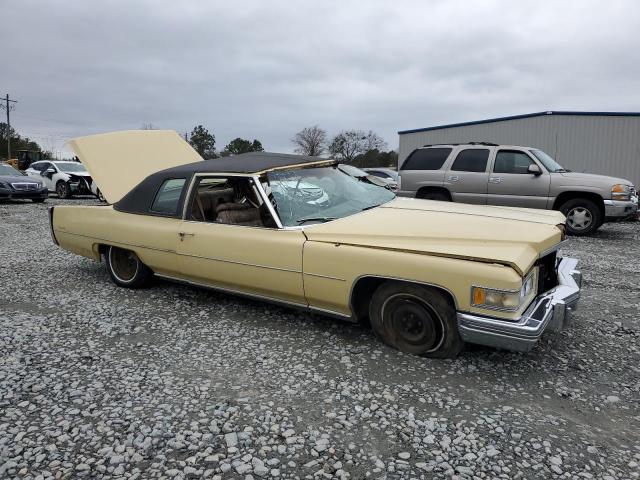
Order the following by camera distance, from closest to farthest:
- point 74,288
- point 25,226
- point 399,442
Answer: point 399,442 < point 74,288 < point 25,226

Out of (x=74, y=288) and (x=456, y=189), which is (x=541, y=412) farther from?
(x=456, y=189)

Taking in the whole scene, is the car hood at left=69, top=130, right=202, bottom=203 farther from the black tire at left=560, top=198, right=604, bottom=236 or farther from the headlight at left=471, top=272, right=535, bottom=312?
the black tire at left=560, top=198, right=604, bottom=236

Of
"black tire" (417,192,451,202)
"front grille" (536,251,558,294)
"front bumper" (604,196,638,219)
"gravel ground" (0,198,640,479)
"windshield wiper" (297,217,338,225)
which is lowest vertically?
"gravel ground" (0,198,640,479)

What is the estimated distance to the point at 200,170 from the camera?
4.48 metres

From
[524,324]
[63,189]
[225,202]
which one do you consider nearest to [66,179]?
[63,189]

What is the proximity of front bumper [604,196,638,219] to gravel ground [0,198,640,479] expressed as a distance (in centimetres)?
497

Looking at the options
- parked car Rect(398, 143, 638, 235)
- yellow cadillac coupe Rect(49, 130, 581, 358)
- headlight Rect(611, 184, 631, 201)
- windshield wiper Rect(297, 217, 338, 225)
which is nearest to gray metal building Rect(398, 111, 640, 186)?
parked car Rect(398, 143, 638, 235)

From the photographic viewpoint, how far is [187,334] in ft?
12.8

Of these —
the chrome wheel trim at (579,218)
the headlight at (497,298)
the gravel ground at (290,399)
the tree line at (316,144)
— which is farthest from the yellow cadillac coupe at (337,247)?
the tree line at (316,144)

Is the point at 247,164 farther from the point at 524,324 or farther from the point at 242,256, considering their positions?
the point at 524,324

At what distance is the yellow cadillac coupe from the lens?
9.86 ft

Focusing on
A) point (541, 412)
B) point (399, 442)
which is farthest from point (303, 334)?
point (541, 412)

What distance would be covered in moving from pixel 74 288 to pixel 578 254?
7047 millimetres

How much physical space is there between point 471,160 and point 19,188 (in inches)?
543
